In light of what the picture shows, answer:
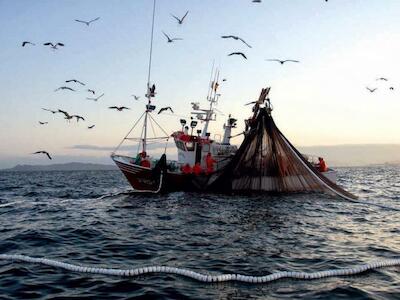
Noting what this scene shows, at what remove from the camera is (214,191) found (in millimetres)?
26688

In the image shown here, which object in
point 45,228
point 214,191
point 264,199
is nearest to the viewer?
point 45,228

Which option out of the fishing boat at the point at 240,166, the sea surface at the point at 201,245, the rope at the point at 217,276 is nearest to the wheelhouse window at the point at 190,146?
the fishing boat at the point at 240,166

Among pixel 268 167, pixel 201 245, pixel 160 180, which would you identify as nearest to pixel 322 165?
pixel 268 167

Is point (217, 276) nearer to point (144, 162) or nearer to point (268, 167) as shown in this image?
point (268, 167)

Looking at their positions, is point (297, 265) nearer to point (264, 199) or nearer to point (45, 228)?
point (45, 228)

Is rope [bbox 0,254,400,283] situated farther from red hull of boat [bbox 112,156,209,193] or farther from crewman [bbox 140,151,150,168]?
crewman [bbox 140,151,150,168]

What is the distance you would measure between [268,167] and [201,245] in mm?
14531

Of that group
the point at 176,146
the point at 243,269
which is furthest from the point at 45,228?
the point at 176,146

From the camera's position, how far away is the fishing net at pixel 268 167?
79.0 feet

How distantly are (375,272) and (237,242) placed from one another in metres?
4.25

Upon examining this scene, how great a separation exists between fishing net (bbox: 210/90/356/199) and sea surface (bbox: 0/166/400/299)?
2.44 metres

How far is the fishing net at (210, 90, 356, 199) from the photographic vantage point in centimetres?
2408

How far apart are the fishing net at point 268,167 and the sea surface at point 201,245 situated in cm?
244

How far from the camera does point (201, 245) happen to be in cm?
1210
